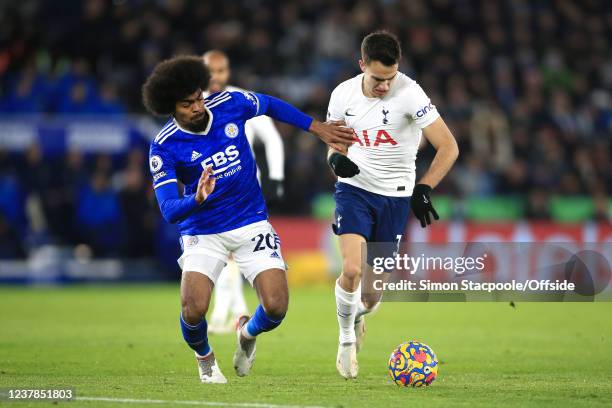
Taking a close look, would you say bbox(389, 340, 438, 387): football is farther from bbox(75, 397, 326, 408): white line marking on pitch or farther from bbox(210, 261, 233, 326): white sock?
bbox(210, 261, 233, 326): white sock

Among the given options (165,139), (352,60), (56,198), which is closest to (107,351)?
(165,139)

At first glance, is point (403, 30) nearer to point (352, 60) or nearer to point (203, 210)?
point (352, 60)

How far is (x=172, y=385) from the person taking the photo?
26.3 ft

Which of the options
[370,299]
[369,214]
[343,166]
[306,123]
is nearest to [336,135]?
[306,123]

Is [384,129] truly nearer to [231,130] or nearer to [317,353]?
[231,130]

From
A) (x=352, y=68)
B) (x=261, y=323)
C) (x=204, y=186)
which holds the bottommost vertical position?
(x=261, y=323)

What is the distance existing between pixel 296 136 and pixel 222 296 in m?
9.10

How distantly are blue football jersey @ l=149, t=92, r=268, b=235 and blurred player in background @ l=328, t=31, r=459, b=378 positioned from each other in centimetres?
77

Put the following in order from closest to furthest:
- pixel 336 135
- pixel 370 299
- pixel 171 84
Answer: pixel 171 84 < pixel 336 135 < pixel 370 299

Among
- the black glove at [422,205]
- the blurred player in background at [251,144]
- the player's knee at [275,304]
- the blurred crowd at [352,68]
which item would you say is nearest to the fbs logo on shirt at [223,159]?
the player's knee at [275,304]

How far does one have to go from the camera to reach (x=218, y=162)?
800cm

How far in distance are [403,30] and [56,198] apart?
792cm

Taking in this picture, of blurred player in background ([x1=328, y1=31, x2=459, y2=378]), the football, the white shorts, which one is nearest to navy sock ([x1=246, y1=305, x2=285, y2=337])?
the white shorts

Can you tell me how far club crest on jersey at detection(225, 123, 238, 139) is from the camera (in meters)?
8.05
